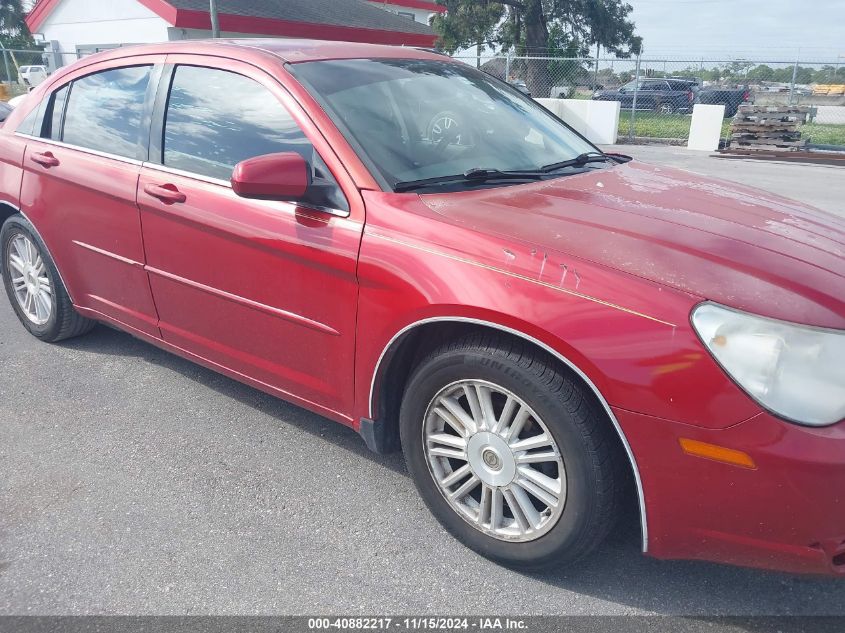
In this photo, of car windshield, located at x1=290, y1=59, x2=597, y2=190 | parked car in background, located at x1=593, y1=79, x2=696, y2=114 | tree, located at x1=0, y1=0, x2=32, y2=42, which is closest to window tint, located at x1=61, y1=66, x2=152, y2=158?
car windshield, located at x1=290, y1=59, x2=597, y2=190

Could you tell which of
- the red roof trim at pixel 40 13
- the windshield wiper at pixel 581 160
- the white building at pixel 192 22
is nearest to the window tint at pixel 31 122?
the windshield wiper at pixel 581 160

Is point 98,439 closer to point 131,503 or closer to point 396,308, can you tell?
point 131,503

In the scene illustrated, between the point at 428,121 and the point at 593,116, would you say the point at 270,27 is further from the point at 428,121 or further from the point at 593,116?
the point at 428,121

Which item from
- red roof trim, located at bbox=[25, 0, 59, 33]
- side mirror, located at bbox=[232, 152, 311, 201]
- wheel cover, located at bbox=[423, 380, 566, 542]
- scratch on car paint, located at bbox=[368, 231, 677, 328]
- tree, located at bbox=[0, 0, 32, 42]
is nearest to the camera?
scratch on car paint, located at bbox=[368, 231, 677, 328]

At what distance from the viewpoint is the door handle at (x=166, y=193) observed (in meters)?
3.16

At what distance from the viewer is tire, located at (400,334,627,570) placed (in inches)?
86.4

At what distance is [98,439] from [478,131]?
223cm

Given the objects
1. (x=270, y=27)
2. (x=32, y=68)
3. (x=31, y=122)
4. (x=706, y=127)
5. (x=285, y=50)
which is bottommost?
(x=706, y=127)

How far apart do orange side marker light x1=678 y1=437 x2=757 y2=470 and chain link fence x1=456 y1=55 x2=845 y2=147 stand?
51.6 ft

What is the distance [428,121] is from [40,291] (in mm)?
2652

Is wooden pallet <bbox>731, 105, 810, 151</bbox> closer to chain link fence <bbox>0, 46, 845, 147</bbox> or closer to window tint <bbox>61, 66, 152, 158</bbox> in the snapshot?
chain link fence <bbox>0, 46, 845, 147</bbox>

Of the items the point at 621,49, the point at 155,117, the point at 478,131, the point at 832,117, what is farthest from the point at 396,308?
the point at 621,49

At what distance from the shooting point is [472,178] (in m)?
2.88

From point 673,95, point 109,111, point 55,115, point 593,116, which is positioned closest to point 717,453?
point 109,111
